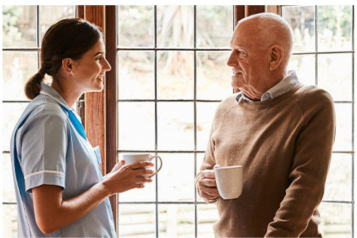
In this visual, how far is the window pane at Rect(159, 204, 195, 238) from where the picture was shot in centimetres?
261

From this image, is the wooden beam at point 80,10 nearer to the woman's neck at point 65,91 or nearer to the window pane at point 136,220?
the woman's neck at point 65,91

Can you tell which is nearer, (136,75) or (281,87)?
(281,87)

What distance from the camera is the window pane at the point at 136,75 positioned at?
258cm

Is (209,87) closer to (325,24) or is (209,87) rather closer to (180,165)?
(180,165)

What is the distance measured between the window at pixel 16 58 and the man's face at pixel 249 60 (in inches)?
44.9

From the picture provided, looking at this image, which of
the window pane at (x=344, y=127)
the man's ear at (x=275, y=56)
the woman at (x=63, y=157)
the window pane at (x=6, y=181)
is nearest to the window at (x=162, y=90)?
the window pane at (x=6, y=181)

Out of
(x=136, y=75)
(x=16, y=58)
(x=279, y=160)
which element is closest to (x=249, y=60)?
(x=279, y=160)

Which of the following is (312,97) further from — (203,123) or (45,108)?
(45,108)

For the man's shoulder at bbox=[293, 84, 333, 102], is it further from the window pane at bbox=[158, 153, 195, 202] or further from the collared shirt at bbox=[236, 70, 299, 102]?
the window pane at bbox=[158, 153, 195, 202]

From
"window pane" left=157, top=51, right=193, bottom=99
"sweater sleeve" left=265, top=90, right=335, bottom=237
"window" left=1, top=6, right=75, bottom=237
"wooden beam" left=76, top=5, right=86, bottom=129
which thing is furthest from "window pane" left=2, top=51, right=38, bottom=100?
"sweater sleeve" left=265, top=90, right=335, bottom=237

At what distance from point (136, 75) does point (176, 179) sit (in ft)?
2.16

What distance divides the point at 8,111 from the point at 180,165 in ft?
3.51

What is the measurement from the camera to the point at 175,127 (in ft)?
8.51

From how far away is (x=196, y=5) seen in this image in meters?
2.57
